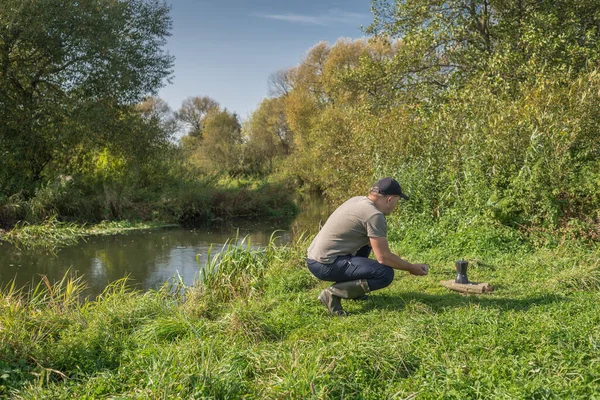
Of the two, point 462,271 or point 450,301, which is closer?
point 450,301

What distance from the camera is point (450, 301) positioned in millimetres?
5359

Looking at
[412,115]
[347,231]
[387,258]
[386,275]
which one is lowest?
[386,275]

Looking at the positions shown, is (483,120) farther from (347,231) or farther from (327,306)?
(327,306)

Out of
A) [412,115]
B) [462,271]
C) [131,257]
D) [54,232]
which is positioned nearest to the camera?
[462,271]

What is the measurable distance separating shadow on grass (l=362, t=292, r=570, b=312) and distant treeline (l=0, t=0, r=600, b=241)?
294 cm

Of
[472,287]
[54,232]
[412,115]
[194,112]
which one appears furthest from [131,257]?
[194,112]

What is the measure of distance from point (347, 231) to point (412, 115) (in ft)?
27.9

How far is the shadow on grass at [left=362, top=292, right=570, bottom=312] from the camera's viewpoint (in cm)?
510

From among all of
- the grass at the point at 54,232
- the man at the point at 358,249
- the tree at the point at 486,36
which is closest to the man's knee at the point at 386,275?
the man at the point at 358,249

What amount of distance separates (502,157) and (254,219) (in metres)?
13.9

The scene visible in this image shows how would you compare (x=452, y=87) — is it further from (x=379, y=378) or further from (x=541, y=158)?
(x=379, y=378)

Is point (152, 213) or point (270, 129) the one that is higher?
point (270, 129)

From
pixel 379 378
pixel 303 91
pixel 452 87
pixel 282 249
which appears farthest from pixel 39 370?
pixel 303 91

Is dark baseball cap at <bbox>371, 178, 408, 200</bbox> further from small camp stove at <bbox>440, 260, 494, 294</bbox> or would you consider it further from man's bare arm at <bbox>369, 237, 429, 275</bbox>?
small camp stove at <bbox>440, 260, 494, 294</bbox>
